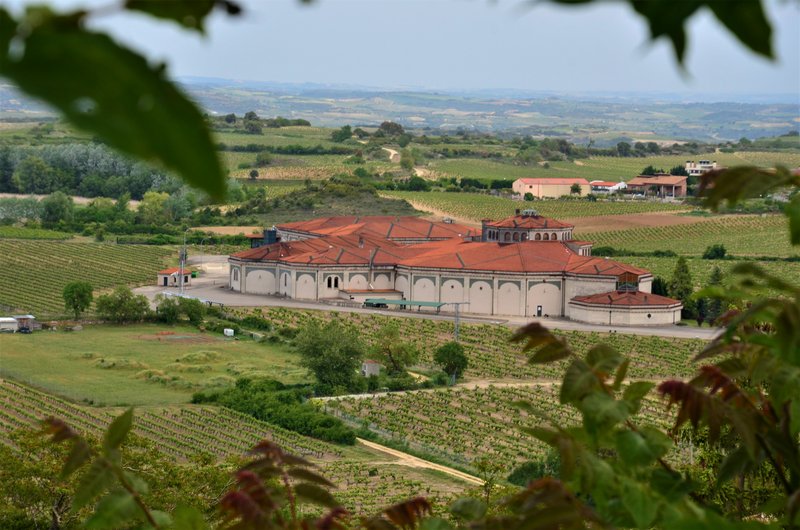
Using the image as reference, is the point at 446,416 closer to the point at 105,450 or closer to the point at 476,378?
the point at 476,378

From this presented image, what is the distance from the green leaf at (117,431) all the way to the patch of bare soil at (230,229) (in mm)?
87657

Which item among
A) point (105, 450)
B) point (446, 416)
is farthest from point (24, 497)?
point (105, 450)

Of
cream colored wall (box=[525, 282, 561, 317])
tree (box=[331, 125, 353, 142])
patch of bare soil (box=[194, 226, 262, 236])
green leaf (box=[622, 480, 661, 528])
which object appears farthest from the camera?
tree (box=[331, 125, 353, 142])

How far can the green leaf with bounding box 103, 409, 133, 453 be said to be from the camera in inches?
120

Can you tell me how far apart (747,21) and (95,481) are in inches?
70.5

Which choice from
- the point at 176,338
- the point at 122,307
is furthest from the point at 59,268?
the point at 176,338

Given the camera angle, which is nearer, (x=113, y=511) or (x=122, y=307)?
(x=113, y=511)

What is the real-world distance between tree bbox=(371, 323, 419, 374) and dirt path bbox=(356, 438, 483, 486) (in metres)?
9.58

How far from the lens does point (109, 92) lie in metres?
1.65

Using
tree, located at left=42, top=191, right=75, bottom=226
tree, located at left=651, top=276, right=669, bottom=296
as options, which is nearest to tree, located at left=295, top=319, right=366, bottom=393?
tree, located at left=651, top=276, right=669, bottom=296

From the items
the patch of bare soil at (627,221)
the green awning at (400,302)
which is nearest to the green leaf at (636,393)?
the green awning at (400,302)

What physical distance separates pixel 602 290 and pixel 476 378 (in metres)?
13.3

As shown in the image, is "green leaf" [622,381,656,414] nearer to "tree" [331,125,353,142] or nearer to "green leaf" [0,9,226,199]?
"green leaf" [0,9,226,199]

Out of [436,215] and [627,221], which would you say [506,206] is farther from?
[627,221]
